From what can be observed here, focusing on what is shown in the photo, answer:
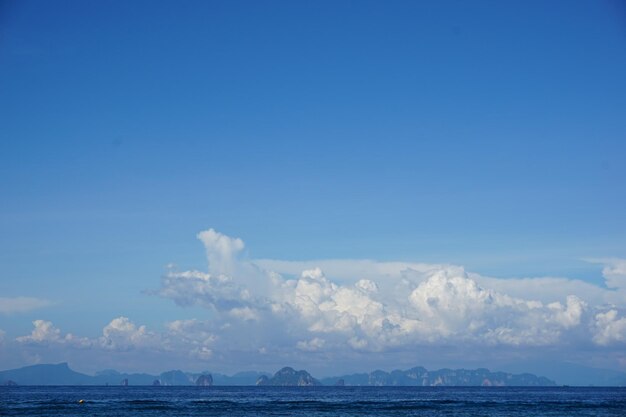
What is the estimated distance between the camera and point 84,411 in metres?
116

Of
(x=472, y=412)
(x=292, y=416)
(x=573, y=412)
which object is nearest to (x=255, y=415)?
(x=292, y=416)

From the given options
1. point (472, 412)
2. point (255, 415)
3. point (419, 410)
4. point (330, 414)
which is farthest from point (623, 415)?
point (255, 415)

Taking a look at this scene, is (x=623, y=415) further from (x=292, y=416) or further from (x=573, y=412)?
(x=292, y=416)

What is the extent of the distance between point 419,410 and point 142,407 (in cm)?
4933

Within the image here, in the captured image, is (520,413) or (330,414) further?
(520,413)

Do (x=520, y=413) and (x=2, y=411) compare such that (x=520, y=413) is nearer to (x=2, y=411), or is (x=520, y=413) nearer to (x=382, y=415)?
(x=382, y=415)

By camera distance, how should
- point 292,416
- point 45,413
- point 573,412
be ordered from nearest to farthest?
point 292,416
point 45,413
point 573,412

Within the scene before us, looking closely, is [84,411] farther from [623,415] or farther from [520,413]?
[623,415]

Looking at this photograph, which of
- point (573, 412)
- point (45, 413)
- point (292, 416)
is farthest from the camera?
point (573, 412)

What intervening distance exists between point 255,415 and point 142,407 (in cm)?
2920

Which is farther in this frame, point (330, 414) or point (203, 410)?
point (203, 410)

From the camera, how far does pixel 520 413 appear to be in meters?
117

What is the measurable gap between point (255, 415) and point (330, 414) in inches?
457

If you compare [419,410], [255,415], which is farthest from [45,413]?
[419,410]
